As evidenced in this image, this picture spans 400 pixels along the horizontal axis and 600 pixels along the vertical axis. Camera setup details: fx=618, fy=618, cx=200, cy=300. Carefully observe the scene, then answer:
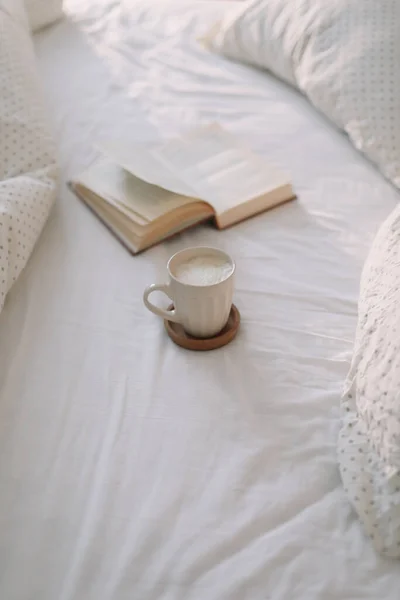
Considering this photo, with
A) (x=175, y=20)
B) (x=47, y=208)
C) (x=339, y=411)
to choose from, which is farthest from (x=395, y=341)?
(x=175, y=20)

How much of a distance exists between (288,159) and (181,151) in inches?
7.7

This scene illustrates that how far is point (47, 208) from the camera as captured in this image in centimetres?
98

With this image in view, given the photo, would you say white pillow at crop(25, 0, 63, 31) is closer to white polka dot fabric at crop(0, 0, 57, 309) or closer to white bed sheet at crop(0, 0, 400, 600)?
white polka dot fabric at crop(0, 0, 57, 309)

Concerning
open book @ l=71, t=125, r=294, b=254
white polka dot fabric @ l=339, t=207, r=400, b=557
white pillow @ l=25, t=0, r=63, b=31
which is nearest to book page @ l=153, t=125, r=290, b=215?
open book @ l=71, t=125, r=294, b=254

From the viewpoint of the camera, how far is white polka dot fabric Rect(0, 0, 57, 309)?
856 millimetres

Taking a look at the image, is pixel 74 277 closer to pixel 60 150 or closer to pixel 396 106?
pixel 60 150

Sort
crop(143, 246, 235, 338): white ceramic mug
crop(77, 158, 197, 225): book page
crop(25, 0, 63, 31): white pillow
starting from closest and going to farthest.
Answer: crop(143, 246, 235, 338): white ceramic mug
crop(77, 158, 197, 225): book page
crop(25, 0, 63, 31): white pillow

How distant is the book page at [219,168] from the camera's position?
100cm

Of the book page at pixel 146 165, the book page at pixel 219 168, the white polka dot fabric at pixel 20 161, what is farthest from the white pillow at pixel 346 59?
the white polka dot fabric at pixel 20 161

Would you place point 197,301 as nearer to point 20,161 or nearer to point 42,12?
point 20,161

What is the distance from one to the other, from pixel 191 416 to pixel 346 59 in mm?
784

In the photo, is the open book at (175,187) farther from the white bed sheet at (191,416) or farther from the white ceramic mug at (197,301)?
the white ceramic mug at (197,301)

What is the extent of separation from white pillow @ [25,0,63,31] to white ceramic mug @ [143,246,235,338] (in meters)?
1.16

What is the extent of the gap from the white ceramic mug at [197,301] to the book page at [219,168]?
208 mm
